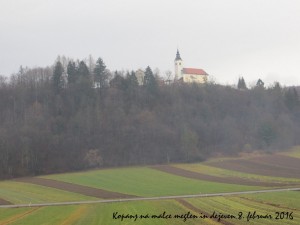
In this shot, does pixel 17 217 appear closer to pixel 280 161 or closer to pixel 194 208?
pixel 194 208

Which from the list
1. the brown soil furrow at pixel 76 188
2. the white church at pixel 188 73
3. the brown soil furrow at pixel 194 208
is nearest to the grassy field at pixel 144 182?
the brown soil furrow at pixel 76 188

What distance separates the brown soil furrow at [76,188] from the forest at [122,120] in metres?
10.2

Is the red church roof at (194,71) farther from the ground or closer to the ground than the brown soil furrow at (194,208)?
farther from the ground

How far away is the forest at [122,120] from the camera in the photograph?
258 feet

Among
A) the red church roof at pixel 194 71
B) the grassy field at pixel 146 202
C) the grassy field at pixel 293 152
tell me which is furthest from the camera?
the red church roof at pixel 194 71

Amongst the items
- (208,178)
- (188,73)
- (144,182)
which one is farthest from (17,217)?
(188,73)

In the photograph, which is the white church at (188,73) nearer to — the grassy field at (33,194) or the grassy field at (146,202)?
the grassy field at (146,202)

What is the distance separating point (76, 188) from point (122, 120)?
3695cm

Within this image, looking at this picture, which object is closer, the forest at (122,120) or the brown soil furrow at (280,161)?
the brown soil furrow at (280,161)

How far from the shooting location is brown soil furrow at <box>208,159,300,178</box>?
198ft

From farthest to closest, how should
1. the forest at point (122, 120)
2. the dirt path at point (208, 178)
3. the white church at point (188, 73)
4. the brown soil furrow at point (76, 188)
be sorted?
the white church at point (188, 73) < the forest at point (122, 120) < the dirt path at point (208, 178) < the brown soil furrow at point (76, 188)

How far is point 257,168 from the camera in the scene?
66.4 meters

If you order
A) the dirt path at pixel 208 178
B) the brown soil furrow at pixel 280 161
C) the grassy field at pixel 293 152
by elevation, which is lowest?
the dirt path at pixel 208 178

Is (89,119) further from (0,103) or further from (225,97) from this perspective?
(225,97)
